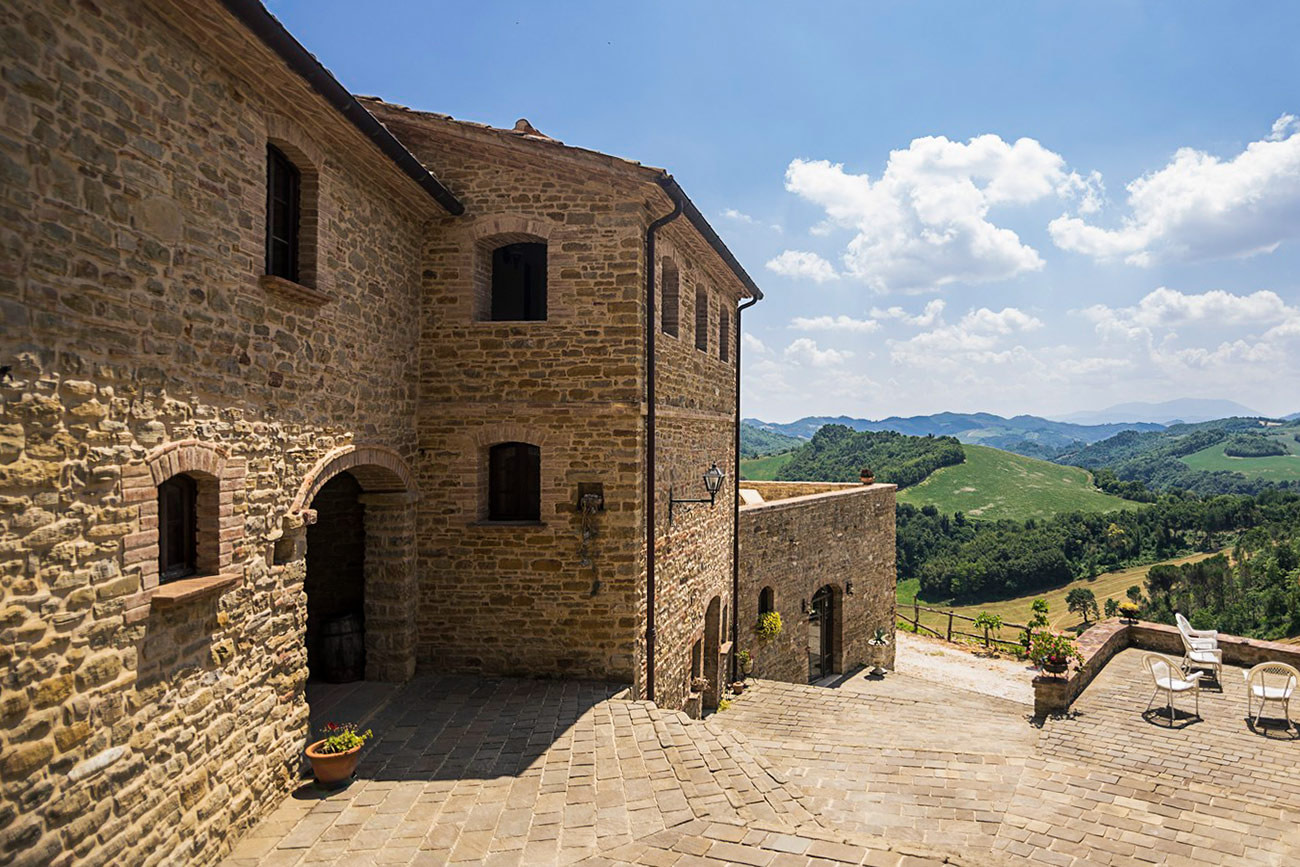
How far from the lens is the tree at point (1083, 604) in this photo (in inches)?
2124

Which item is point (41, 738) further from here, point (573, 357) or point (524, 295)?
point (524, 295)

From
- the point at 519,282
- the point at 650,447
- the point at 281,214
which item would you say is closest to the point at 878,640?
the point at 650,447

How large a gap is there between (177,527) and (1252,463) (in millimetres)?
197945

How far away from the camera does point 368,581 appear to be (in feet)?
31.6

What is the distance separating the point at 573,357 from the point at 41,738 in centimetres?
667

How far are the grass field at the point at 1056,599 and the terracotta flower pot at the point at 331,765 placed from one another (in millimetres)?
49969

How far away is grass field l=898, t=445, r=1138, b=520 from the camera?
86.6m

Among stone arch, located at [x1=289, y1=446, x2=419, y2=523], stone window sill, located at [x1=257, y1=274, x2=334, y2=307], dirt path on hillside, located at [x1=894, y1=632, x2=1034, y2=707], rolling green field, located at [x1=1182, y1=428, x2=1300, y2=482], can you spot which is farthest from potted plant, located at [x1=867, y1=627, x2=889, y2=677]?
rolling green field, located at [x1=1182, y1=428, x2=1300, y2=482]

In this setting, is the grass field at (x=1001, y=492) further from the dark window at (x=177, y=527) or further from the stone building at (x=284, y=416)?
the dark window at (x=177, y=527)

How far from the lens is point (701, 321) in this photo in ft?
43.1

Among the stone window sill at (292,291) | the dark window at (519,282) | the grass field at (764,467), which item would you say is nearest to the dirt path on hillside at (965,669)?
the dark window at (519,282)

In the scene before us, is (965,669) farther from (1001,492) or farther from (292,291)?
(1001,492)

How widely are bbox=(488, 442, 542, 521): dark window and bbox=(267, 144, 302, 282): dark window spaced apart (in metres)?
3.85

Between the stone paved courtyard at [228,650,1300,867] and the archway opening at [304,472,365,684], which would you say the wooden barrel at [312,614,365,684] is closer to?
the archway opening at [304,472,365,684]
